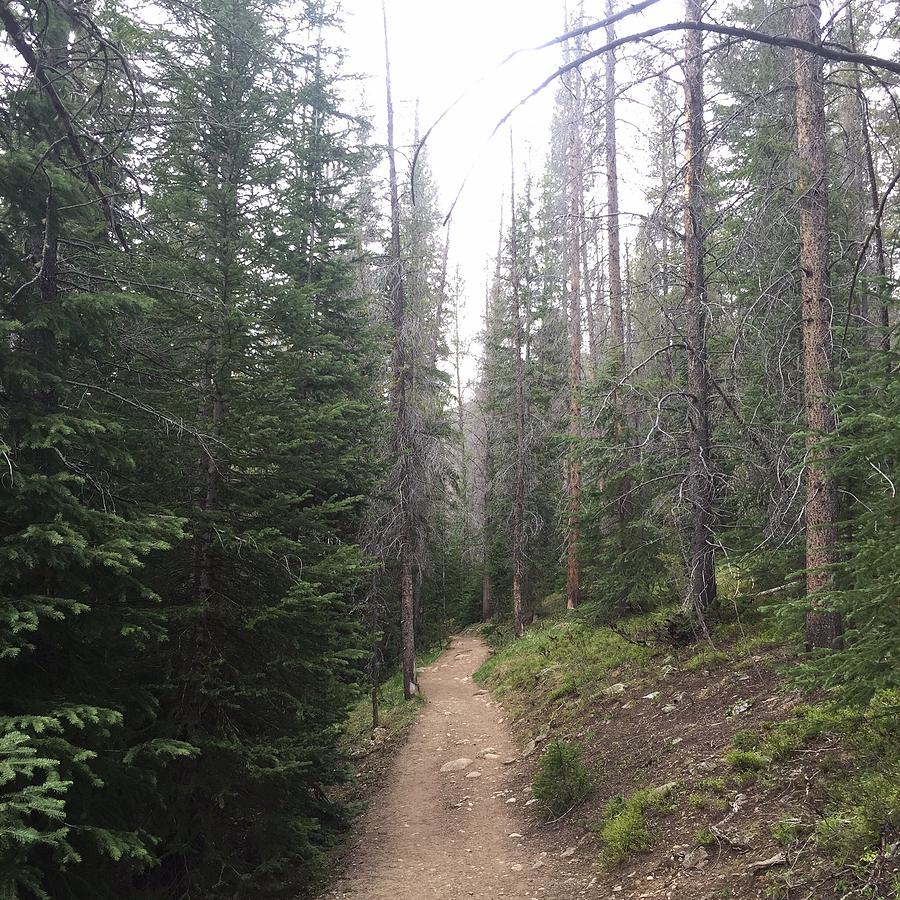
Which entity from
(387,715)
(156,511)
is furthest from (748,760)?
(387,715)

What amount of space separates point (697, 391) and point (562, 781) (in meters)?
5.93

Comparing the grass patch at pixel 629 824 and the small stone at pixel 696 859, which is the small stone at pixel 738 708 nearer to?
the grass patch at pixel 629 824

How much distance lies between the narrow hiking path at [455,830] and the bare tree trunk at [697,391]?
4056mm

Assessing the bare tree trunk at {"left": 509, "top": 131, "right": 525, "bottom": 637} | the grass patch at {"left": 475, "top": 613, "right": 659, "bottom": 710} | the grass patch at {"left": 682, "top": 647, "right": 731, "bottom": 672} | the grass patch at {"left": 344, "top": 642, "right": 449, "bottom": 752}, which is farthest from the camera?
the bare tree trunk at {"left": 509, "top": 131, "right": 525, "bottom": 637}

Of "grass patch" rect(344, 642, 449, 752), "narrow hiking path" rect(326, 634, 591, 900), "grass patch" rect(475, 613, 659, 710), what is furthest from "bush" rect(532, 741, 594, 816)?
"grass patch" rect(344, 642, 449, 752)

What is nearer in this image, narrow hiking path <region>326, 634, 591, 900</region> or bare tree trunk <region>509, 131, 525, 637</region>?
narrow hiking path <region>326, 634, 591, 900</region>

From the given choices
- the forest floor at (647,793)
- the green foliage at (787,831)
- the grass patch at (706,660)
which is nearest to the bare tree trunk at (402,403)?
the forest floor at (647,793)

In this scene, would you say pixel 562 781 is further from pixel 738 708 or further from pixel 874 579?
pixel 874 579

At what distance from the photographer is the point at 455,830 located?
8.03 metres

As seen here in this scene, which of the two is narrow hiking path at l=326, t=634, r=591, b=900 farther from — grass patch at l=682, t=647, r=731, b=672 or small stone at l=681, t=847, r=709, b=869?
grass patch at l=682, t=647, r=731, b=672

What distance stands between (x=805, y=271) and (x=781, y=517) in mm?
2772

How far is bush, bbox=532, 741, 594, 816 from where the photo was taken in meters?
7.39

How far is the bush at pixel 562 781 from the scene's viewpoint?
291 inches

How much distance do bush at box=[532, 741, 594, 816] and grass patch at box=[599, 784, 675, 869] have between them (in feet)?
2.64
